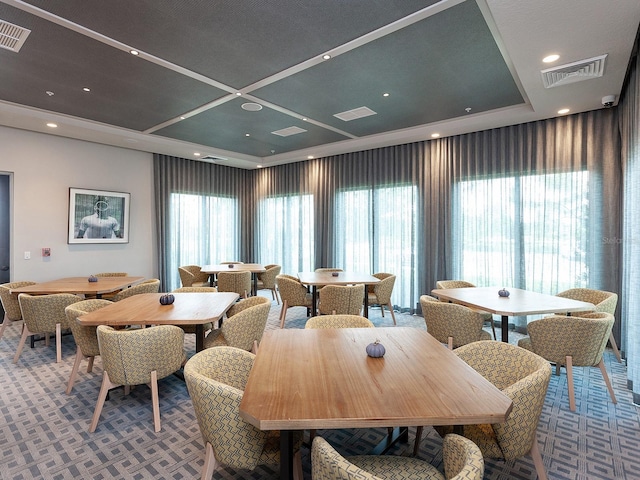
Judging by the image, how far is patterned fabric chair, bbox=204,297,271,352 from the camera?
2.82 metres

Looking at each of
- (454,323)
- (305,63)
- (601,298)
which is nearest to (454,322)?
(454,323)

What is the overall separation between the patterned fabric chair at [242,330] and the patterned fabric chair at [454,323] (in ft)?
5.23

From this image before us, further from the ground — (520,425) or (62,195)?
(62,195)

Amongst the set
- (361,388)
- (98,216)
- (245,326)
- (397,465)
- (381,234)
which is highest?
(98,216)

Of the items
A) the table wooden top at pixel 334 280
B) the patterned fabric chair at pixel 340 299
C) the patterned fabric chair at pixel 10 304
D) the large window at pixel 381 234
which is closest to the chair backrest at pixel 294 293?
the table wooden top at pixel 334 280

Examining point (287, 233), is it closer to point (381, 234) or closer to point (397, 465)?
point (381, 234)

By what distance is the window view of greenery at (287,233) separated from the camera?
25.0 feet

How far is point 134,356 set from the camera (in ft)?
7.77

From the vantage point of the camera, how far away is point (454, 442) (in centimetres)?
127

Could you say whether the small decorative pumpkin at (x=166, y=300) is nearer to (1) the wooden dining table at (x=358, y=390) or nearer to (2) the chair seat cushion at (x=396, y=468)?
→ (1) the wooden dining table at (x=358, y=390)

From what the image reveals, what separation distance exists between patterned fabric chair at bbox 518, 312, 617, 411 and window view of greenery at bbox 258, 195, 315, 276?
517 centimetres

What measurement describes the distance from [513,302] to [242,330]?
105 inches

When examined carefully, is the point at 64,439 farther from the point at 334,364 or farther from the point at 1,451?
the point at 334,364

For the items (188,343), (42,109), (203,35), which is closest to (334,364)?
(203,35)
